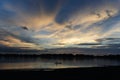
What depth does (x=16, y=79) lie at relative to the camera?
27.4 meters

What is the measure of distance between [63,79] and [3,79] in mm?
6735

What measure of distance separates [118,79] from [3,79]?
12.5 metres

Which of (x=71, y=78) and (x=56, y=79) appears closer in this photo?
(x=56, y=79)

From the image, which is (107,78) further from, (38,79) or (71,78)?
(38,79)

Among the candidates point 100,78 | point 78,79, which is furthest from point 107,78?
point 78,79

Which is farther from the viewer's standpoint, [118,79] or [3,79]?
[3,79]

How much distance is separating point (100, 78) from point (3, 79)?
10690 mm

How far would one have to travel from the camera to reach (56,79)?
2606 cm

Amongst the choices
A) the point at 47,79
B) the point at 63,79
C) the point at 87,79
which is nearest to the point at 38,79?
the point at 47,79

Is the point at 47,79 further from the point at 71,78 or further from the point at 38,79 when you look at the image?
the point at 71,78

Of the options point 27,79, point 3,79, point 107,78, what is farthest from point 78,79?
point 3,79

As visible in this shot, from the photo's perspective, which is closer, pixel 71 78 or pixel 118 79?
pixel 118 79

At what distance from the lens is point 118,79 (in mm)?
25859

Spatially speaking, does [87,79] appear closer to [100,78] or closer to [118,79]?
[100,78]
